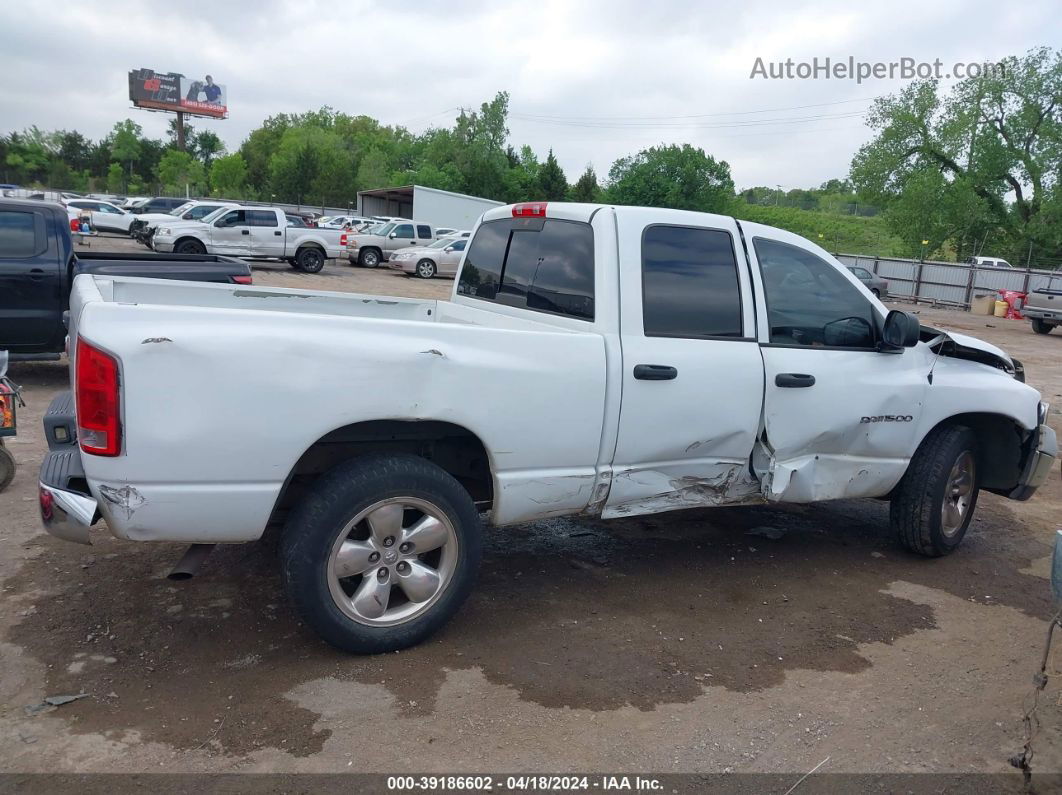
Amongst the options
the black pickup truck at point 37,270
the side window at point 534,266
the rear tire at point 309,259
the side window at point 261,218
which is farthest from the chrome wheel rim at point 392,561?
the rear tire at point 309,259

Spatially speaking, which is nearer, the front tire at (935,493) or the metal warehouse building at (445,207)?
the front tire at (935,493)

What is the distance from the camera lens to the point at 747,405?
441cm

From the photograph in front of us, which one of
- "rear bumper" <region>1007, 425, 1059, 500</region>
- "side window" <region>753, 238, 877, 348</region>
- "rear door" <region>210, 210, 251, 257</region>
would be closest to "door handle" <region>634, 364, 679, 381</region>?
"side window" <region>753, 238, 877, 348</region>

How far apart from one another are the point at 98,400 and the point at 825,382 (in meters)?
3.52

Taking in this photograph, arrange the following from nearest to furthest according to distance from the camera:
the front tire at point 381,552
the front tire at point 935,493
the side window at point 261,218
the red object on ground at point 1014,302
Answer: the front tire at point 381,552, the front tire at point 935,493, the side window at point 261,218, the red object on ground at point 1014,302

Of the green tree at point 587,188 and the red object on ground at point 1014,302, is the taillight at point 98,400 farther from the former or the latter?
the green tree at point 587,188

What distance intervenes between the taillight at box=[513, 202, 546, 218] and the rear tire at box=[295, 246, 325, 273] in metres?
20.8

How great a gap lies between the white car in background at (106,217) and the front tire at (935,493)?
35.6m

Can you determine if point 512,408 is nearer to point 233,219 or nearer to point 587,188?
point 233,219

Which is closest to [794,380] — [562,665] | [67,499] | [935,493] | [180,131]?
[935,493]

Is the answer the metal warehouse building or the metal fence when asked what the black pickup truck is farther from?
the metal warehouse building

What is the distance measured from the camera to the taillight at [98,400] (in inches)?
121

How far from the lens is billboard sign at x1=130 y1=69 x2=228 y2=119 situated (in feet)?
281

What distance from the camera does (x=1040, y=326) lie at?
2262 centimetres
